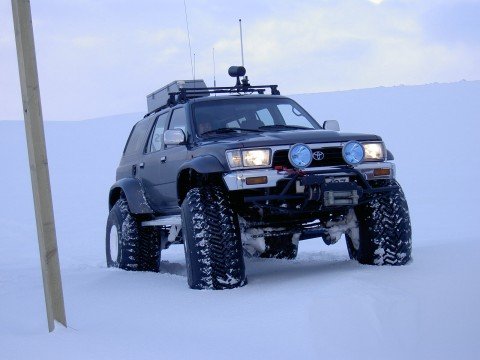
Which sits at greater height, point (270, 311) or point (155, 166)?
point (155, 166)

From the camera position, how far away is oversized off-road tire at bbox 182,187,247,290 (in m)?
5.95

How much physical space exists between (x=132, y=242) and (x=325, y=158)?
3.07m

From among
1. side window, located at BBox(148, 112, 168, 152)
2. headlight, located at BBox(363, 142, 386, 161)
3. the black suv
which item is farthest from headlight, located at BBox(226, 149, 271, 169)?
side window, located at BBox(148, 112, 168, 152)

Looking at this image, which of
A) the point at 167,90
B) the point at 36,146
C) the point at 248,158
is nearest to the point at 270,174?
the point at 248,158

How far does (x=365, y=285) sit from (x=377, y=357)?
139cm

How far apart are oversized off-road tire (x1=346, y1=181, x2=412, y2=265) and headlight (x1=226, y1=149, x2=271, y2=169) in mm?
1088

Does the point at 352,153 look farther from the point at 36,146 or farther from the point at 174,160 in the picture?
the point at 36,146

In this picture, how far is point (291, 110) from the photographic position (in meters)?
7.62

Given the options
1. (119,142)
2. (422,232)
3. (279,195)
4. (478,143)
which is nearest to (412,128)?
(478,143)

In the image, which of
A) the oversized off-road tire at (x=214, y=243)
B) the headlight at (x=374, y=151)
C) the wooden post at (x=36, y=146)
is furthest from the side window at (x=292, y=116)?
the wooden post at (x=36, y=146)

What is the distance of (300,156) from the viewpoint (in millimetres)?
5965

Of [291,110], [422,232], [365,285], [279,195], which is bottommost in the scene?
[422,232]

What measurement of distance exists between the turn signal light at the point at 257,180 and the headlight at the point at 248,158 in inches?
5.3

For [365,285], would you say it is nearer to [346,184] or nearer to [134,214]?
[346,184]
